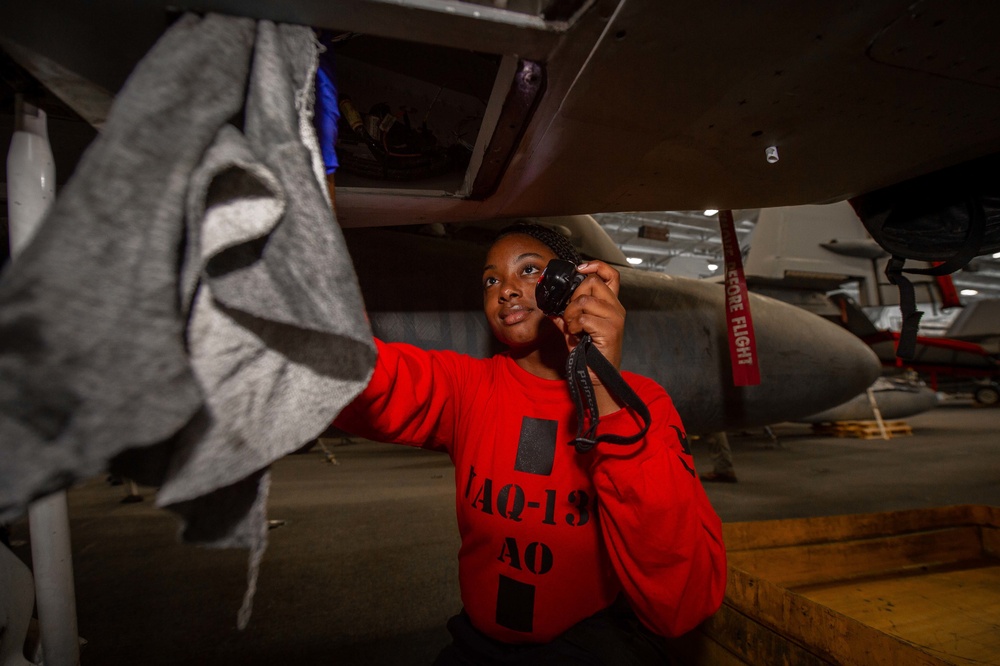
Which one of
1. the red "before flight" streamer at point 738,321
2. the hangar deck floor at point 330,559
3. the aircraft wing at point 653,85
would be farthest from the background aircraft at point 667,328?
the hangar deck floor at point 330,559

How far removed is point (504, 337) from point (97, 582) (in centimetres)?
193

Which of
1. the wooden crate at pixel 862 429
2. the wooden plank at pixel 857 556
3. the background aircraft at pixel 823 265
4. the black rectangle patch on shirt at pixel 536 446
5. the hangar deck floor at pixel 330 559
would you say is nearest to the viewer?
the black rectangle patch on shirt at pixel 536 446

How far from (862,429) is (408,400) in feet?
25.4

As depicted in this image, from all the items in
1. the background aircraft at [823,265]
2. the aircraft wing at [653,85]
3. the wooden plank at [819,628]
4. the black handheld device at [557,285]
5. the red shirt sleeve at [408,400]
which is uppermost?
the background aircraft at [823,265]

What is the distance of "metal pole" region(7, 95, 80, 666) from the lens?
65cm

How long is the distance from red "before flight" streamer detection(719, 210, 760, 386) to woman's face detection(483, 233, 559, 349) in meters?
0.94

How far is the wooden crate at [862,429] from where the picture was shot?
6.30 m

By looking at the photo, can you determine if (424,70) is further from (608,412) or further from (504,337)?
(608,412)

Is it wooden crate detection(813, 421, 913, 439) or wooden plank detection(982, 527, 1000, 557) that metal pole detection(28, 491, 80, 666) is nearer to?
wooden plank detection(982, 527, 1000, 557)

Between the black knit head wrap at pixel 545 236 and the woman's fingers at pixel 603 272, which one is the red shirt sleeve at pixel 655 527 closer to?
the woman's fingers at pixel 603 272

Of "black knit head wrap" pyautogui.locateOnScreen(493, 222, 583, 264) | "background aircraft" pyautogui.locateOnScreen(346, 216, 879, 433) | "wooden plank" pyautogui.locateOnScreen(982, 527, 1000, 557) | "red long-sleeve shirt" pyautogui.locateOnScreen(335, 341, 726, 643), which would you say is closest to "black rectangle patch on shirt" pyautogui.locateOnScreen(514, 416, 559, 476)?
"red long-sleeve shirt" pyautogui.locateOnScreen(335, 341, 726, 643)

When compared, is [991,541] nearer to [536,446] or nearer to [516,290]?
[536,446]

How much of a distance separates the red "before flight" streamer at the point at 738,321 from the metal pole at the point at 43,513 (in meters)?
1.75

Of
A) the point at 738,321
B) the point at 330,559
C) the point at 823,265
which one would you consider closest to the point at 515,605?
the point at 738,321
